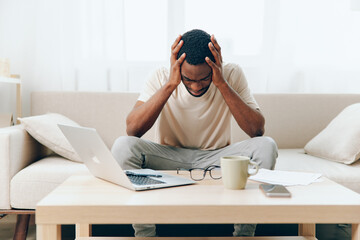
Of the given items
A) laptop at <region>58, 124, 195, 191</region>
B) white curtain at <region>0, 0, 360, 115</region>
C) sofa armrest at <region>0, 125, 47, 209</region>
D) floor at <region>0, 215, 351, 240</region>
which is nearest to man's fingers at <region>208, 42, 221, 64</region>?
laptop at <region>58, 124, 195, 191</region>

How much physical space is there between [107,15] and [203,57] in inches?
50.0

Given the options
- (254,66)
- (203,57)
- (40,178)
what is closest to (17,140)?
(40,178)

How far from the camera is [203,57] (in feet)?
5.23

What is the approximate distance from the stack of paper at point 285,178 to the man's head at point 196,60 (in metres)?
0.51

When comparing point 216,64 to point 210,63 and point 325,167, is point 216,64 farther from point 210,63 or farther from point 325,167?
point 325,167

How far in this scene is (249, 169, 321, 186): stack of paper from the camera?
1.17 metres

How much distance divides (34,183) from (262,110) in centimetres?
136

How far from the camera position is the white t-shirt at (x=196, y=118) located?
184 centimetres

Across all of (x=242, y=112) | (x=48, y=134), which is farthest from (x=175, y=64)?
(x=48, y=134)

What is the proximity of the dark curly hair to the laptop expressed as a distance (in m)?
0.54

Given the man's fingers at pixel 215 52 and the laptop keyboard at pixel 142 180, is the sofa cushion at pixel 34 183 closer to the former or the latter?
the laptop keyboard at pixel 142 180

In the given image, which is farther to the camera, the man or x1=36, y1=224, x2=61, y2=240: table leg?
the man

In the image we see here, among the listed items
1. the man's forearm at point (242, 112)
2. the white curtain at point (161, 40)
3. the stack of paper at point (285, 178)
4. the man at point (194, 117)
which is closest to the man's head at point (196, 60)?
the man at point (194, 117)

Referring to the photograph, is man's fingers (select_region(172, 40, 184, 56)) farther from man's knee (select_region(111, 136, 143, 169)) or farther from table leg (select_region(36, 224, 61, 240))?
table leg (select_region(36, 224, 61, 240))
